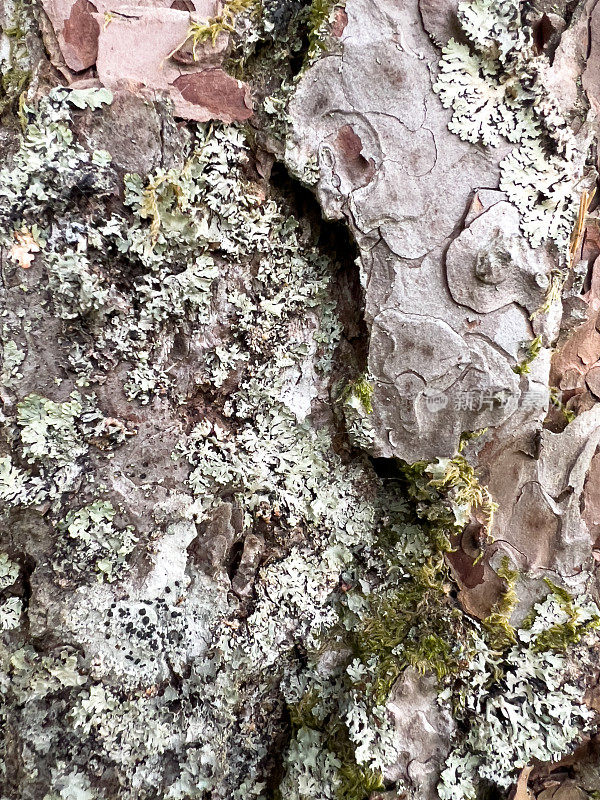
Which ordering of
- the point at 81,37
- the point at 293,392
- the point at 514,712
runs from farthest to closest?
the point at 293,392 < the point at 514,712 < the point at 81,37

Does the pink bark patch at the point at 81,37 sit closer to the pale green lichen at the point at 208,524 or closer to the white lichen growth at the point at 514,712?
the pale green lichen at the point at 208,524

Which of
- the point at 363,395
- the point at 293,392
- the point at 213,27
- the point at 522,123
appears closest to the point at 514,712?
the point at 363,395

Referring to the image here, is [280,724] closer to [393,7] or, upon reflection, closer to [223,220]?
[223,220]

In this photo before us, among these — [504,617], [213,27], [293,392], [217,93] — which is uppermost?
[213,27]

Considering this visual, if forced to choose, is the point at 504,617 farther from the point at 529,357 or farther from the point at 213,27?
the point at 213,27

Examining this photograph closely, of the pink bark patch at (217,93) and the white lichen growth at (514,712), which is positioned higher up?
the pink bark patch at (217,93)

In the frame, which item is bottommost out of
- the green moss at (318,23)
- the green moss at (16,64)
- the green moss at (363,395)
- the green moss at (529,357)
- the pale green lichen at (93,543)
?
the pale green lichen at (93,543)

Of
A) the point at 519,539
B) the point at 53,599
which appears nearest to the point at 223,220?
the point at 53,599

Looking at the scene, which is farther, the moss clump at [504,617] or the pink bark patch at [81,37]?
the moss clump at [504,617]

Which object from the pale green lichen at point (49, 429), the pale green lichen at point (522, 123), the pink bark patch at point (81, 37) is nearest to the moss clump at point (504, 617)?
the pale green lichen at point (522, 123)
